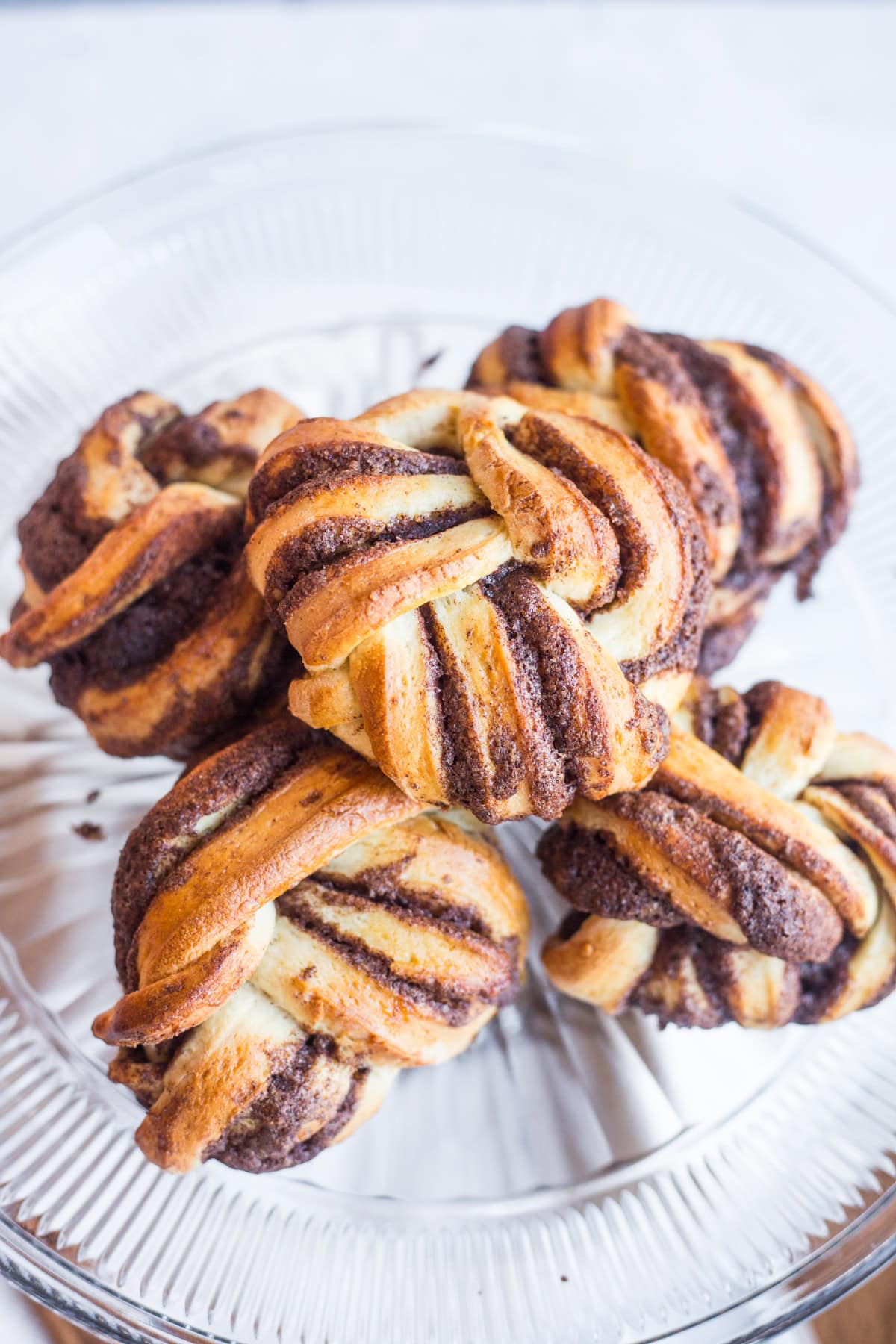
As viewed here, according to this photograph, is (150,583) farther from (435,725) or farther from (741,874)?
(741,874)

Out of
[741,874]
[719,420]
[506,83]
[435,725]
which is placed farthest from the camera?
[506,83]

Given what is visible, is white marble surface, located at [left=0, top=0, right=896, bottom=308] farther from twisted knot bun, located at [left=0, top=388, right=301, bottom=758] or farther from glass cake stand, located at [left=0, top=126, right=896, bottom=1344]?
twisted knot bun, located at [left=0, top=388, right=301, bottom=758]

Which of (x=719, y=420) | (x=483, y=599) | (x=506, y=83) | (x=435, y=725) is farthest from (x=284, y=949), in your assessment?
(x=506, y=83)

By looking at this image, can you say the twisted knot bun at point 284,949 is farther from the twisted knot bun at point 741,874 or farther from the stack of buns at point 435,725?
the twisted knot bun at point 741,874

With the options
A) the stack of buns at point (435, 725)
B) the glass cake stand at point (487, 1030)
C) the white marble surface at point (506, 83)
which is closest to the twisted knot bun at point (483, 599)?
the stack of buns at point (435, 725)

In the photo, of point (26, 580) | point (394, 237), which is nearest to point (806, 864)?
point (26, 580)

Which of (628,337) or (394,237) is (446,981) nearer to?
(628,337)

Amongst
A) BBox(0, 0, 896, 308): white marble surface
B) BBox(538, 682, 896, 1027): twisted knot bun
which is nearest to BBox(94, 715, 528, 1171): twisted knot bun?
BBox(538, 682, 896, 1027): twisted knot bun
